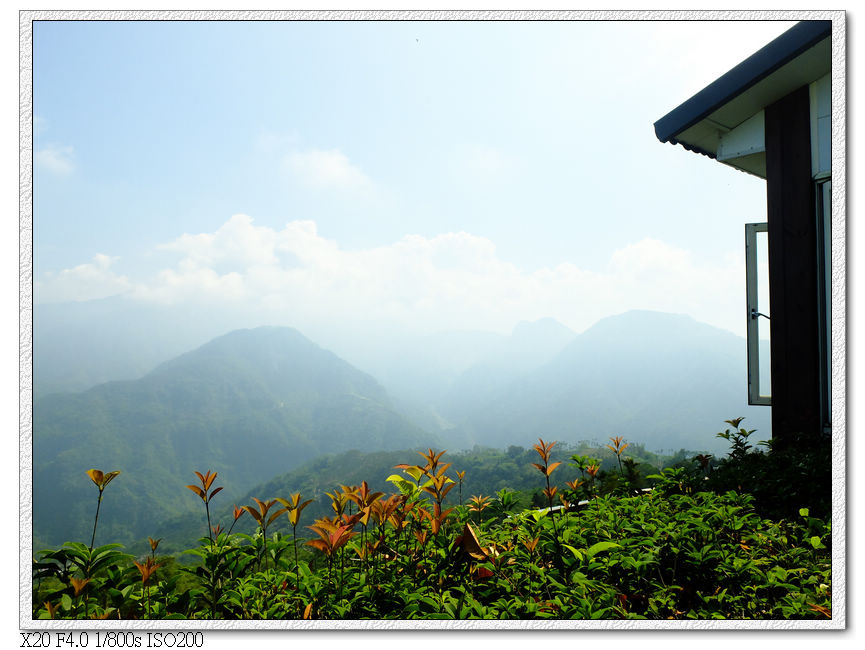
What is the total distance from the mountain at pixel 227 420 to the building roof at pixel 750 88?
1675 cm

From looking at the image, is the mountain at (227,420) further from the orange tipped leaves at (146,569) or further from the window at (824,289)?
the window at (824,289)

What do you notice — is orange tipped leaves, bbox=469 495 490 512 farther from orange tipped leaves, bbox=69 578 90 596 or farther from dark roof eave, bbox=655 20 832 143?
dark roof eave, bbox=655 20 832 143

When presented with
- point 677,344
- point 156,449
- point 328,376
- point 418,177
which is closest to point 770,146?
point 418,177

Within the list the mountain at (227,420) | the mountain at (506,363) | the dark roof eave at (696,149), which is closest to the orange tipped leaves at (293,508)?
the dark roof eave at (696,149)

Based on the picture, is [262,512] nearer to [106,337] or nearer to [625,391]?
[106,337]

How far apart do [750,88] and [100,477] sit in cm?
365

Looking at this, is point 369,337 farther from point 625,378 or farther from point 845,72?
point 845,72

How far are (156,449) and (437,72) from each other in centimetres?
3090

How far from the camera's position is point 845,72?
1817 mm

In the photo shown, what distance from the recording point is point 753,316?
9.09 ft

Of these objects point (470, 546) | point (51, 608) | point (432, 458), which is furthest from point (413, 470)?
point (51, 608)

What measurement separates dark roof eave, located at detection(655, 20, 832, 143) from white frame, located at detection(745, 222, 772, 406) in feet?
2.63

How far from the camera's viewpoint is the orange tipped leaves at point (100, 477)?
1.30 meters

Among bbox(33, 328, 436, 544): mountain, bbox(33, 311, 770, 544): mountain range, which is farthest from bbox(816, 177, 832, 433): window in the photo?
bbox(33, 311, 770, 544): mountain range
